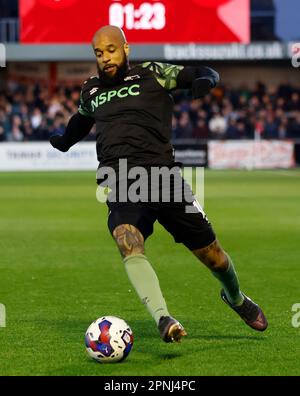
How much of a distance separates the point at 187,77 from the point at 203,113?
Result: 3142 centimetres

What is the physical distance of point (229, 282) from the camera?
25.4 ft

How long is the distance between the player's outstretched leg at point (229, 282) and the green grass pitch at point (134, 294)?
16 cm

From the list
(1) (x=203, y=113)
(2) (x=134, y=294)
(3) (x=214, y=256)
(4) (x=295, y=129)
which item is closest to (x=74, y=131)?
(3) (x=214, y=256)

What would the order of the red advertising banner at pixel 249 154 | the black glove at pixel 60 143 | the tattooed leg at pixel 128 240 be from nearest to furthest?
the tattooed leg at pixel 128 240, the black glove at pixel 60 143, the red advertising banner at pixel 249 154

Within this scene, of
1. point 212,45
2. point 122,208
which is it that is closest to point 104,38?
point 122,208

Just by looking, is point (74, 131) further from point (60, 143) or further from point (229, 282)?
point (229, 282)

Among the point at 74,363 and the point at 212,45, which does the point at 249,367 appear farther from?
the point at 212,45

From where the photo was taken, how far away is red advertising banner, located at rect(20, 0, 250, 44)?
35.6 metres

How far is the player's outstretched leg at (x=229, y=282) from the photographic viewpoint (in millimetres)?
7574

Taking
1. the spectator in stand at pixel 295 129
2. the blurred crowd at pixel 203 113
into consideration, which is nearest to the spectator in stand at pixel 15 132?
the blurred crowd at pixel 203 113

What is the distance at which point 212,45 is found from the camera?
1620 inches

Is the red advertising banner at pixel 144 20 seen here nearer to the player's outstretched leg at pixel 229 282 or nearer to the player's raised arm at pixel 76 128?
the player's raised arm at pixel 76 128

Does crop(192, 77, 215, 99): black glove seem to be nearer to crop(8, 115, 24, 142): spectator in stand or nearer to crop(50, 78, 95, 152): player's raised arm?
crop(50, 78, 95, 152): player's raised arm

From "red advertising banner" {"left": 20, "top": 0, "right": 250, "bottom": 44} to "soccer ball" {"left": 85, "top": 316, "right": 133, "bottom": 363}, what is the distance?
29.1 metres
